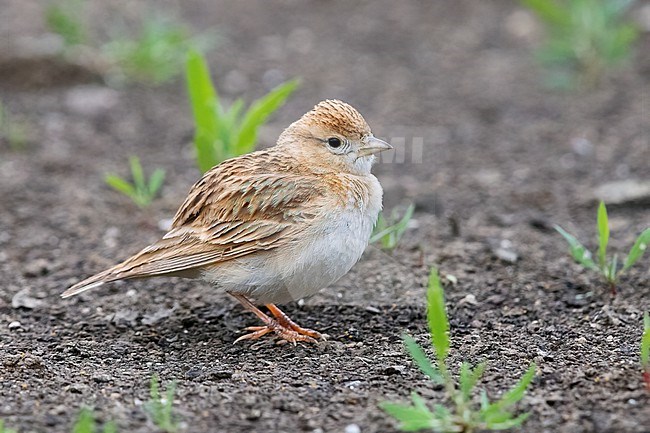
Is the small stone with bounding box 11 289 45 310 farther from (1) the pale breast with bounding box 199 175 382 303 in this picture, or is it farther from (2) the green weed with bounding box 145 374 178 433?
(2) the green weed with bounding box 145 374 178 433

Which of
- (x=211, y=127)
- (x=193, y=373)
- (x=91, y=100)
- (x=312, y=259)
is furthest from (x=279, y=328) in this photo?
(x=91, y=100)

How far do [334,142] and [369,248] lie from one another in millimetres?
1007

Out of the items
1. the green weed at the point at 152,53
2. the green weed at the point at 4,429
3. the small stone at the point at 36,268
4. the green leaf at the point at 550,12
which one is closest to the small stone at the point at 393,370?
the green weed at the point at 4,429

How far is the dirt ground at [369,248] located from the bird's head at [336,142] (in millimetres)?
767

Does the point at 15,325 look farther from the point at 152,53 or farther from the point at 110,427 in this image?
the point at 152,53

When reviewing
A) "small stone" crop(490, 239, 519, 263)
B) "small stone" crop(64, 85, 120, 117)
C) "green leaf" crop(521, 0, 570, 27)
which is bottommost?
"small stone" crop(490, 239, 519, 263)

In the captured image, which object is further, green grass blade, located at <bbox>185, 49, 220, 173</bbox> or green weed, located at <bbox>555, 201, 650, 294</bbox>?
green grass blade, located at <bbox>185, 49, 220, 173</bbox>

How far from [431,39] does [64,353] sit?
6991 millimetres

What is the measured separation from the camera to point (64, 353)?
15.7 ft

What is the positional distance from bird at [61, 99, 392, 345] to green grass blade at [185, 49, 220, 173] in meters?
0.95

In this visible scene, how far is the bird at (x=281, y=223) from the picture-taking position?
15.5 ft

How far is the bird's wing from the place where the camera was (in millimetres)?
4797

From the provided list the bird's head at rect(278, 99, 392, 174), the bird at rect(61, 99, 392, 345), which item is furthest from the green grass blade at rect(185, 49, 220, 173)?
the bird's head at rect(278, 99, 392, 174)

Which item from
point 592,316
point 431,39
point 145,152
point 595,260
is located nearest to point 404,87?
point 431,39
